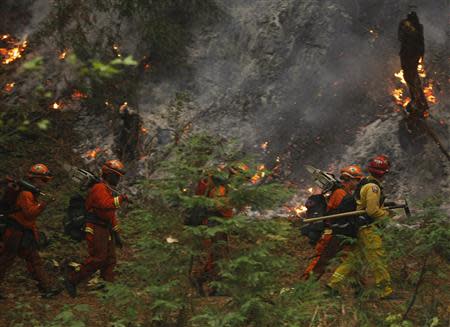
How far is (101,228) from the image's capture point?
8.36 meters

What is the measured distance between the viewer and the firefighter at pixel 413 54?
1343 centimetres

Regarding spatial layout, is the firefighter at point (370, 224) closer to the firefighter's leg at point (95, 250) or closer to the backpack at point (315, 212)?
the backpack at point (315, 212)

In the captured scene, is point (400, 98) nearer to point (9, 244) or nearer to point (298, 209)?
point (298, 209)

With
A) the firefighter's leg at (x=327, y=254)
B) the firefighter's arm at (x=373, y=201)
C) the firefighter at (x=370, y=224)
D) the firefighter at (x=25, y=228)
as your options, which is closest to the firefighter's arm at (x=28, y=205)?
the firefighter at (x=25, y=228)

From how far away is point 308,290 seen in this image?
6008mm

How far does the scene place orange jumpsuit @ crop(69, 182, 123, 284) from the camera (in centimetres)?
821

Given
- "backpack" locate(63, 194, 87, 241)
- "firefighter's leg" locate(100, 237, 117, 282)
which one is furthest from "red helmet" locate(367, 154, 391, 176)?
"backpack" locate(63, 194, 87, 241)

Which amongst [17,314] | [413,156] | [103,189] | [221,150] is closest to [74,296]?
[17,314]

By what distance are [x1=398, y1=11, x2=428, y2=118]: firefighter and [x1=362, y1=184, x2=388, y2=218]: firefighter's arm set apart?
238 inches

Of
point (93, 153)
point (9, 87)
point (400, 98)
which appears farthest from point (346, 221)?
point (9, 87)

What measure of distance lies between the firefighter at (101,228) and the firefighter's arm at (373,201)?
11.1 ft

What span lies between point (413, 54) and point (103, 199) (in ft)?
28.2

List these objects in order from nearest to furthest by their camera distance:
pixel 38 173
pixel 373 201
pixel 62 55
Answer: pixel 373 201 < pixel 38 173 < pixel 62 55

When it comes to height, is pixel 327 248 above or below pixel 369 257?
below
